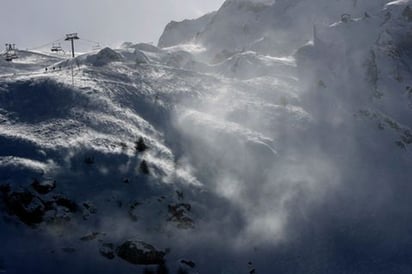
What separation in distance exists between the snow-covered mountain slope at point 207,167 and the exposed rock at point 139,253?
0.31 ft

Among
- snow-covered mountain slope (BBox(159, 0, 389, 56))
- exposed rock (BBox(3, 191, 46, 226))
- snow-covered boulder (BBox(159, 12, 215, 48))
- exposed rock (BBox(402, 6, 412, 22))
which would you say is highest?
snow-covered boulder (BBox(159, 12, 215, 48))

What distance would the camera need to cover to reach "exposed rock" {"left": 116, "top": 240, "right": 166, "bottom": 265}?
40500mm

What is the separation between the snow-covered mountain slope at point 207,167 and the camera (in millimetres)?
41969

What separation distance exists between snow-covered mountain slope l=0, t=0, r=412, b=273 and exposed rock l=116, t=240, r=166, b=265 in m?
0.09

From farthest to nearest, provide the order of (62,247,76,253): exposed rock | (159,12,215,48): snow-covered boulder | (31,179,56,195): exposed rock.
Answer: (159,12,215,48): snow-covered boulder < (31,179,56,195): exposed rock < (62,247,76,253): exposed rock

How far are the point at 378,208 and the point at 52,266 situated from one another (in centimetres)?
3432

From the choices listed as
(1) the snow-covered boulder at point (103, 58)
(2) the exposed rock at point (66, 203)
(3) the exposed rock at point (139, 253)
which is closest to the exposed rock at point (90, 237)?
(3) the exposed rock at point (139, 253)

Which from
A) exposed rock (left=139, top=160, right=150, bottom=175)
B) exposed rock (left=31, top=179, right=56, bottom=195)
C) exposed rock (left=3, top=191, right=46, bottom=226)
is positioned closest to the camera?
exposed rock (left=3, top=191, right=46, bottom=226)

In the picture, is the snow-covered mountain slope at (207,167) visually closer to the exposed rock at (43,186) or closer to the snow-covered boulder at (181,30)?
the exposed rock at (43,186)

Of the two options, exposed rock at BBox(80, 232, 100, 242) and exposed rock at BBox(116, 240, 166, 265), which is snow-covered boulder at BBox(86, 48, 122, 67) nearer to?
exposed rock at BBox(80, 232, 100, 242)

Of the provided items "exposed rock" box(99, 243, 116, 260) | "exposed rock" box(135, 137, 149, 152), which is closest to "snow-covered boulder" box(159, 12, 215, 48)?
"exposed rock" box(135, 137, 149, 152)

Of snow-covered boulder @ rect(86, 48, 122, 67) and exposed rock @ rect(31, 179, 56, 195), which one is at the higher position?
snow-covered boulder @ rect(86, 48, 122, 67)

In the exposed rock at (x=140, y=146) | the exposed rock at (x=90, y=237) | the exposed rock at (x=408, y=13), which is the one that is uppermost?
the exposed rock at (x=408, y=13)

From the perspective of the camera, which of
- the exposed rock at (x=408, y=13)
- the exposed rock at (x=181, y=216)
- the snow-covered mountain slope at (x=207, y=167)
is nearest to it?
the snow-covered mountain slope at (x=207, y=167)
